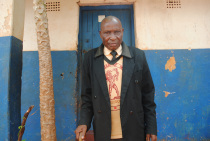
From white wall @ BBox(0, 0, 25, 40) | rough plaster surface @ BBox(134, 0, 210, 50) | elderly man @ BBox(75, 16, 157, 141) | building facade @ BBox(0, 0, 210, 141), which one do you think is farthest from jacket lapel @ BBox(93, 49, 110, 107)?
white wall @ BBox(0, 0, 25, 40)

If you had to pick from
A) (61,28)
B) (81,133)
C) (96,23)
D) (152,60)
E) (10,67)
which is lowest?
(81,133)

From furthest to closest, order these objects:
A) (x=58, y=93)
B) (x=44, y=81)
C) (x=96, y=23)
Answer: (x=96, y=23) < (x=58, y=93) < (x=44, y=81)

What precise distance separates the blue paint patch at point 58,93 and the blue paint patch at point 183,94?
5.82 feet

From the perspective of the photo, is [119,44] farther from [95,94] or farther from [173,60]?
[173,60]

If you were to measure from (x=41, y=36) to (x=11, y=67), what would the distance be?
1.25 metres

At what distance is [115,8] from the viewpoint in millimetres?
3668

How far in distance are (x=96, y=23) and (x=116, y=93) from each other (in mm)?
2445

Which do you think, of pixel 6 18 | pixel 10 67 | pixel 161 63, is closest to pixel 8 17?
pixel 6 18

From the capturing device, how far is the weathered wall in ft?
9.26

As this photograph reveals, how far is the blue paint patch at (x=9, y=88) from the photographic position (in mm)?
2807

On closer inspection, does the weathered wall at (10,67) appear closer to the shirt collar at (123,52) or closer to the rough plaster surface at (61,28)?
the rough plaster surface at (61,28)

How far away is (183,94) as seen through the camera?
3.29 m

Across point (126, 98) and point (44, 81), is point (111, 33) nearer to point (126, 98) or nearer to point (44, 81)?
point (126, 98)

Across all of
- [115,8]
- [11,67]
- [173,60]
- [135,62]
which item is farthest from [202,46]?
[11,67]
